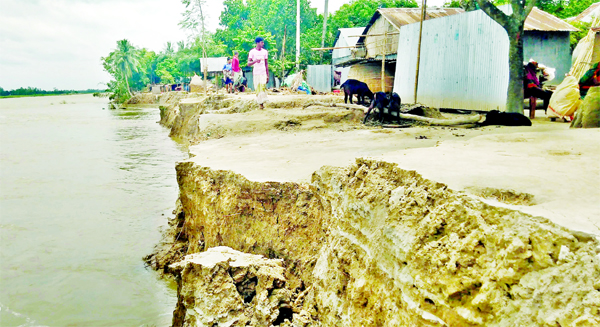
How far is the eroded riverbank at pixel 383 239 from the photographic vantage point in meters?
1.92

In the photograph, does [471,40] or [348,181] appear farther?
[471,40]

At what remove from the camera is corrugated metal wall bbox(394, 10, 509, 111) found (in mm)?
10789

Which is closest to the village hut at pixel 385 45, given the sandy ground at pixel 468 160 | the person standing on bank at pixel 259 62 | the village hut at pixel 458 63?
the village hut at pixel 458 63

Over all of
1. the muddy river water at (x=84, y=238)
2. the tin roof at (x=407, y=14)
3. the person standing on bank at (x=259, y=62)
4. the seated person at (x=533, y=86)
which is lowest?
the muddy river water at (x=84, y=238)

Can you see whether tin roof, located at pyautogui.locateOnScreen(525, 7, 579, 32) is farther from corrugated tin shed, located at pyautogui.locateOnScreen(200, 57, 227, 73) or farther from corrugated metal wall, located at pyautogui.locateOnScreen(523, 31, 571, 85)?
corrugated tin shed, located at pyautogui.locateOnScreen(200, 57, 227, 73)

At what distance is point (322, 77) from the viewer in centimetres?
2769

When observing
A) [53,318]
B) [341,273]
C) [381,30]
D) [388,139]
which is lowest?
[53,318]

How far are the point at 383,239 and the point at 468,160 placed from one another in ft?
3.42

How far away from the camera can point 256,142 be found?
720cm

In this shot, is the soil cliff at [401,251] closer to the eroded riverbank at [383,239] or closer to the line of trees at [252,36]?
the eroded riverbank at [383,239]

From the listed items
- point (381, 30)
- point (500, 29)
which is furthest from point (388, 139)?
point (381, 30)

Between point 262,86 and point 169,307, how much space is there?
7337mm

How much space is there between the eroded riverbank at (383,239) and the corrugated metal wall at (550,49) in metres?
13.1

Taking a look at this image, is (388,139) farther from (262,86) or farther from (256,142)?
(262,86)
